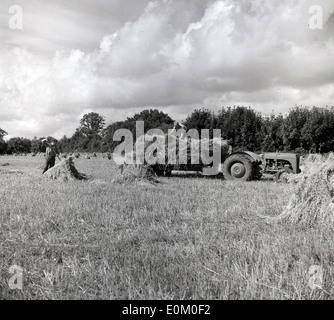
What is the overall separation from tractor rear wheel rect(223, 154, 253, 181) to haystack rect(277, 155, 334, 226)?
721 centimetres

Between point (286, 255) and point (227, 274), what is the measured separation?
1.04m

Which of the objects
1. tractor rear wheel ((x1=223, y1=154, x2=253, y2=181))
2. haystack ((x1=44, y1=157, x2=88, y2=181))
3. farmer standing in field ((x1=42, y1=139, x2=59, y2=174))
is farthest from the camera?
farmer standing in field ((x1=42, y1=139, x2=59, y2=174))

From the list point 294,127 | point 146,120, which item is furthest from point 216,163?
point 146,120

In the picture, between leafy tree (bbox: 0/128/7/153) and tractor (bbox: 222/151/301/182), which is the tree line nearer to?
tractor (bbox: 222/151/301/182)

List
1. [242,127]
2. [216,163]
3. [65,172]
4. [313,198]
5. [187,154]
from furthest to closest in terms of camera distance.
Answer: [242,127] → [216,163] → [187,154] → [65,172] → [313,198]

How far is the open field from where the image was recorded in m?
3.31

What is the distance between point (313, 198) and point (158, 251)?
3.54m

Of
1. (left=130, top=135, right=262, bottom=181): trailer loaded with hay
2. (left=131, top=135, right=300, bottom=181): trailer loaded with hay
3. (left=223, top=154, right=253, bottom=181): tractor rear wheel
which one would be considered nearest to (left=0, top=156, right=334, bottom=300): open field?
(left=223, top=154, right=253, bottom=181): tractor rear wheel

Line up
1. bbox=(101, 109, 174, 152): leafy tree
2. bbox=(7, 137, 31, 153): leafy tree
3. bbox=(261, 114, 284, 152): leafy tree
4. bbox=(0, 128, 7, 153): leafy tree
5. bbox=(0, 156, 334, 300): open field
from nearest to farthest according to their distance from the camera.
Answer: bbox=(0, 156, 334, 300): open field < bbox=(261, 114, 284, 152): leafy tree < bbox=(101, 109, 174, 152): leafy tree < bbox=(0, 128, 7, 153): leafy tree < bbox=(7, 137, 31, 153): leafy tree

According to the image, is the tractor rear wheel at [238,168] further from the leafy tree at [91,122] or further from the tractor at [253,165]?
the leafy tree at [91,122]

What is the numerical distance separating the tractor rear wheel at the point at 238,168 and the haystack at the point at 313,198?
7209 mm

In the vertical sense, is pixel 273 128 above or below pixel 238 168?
above

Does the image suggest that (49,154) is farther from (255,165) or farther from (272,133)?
(272,133)

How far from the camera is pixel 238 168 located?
14266 mm
